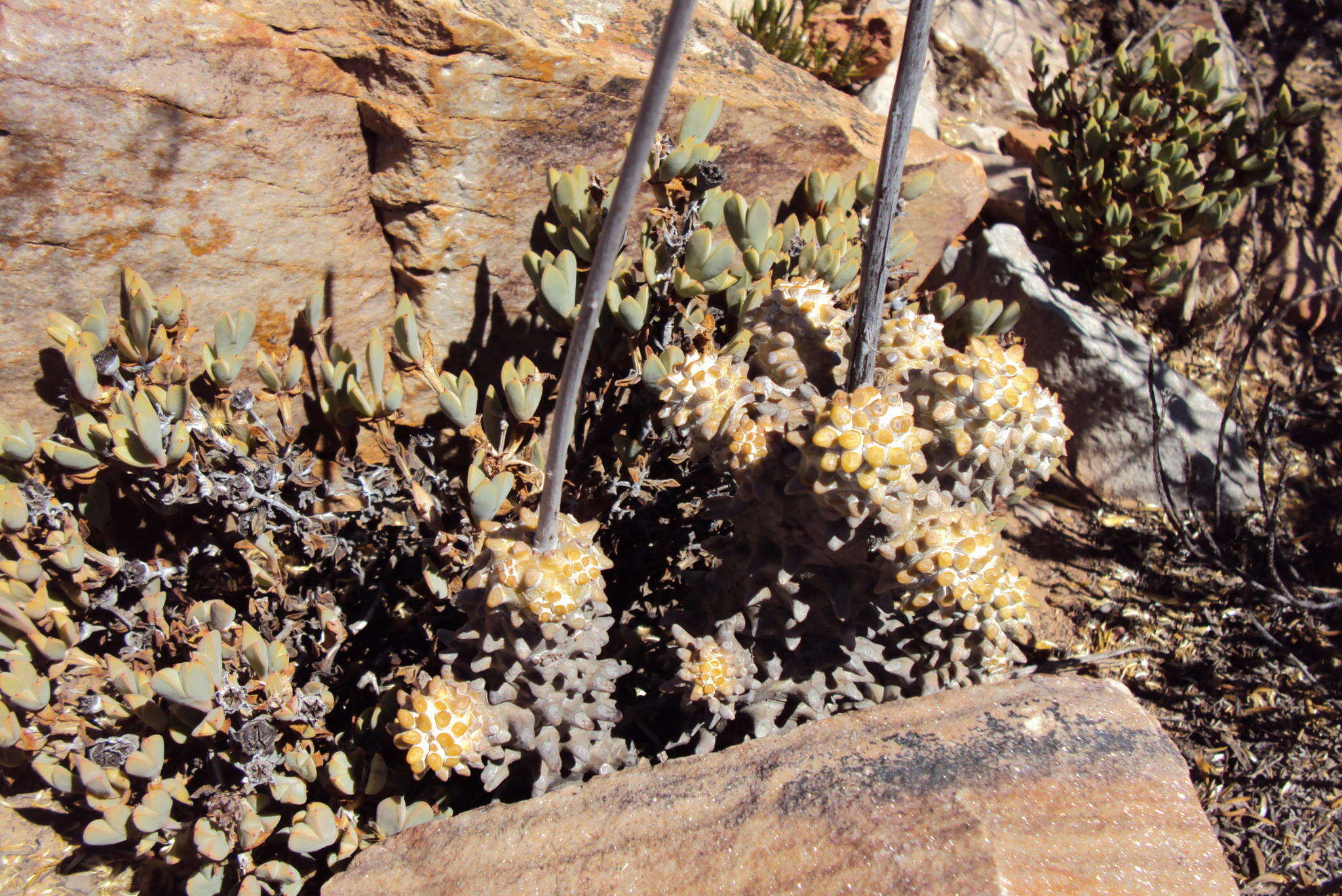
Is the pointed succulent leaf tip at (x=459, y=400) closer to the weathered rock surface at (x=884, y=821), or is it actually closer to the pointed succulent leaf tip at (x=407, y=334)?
the pointed succulent leaf tip at (x=407, y=334)

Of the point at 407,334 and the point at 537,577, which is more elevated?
the point at 407,334

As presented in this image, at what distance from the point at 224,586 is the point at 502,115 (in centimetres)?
137

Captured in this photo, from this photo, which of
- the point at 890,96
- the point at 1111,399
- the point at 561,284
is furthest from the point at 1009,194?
the point at 561,284

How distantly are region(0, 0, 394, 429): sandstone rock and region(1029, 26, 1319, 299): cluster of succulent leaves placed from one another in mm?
2583

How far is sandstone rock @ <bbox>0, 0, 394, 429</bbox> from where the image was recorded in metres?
1.84

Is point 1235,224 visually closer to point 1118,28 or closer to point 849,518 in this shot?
point 1118,28

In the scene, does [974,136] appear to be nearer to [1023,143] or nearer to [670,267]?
[1023,143]

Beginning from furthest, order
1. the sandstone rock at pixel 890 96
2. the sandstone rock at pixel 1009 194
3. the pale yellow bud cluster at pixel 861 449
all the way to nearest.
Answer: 1. the sandstone rock at pixel 890 96
2. the sandstone rock at pixel 1009 194
3. the pale yellow bud cluster at pixel 861 449

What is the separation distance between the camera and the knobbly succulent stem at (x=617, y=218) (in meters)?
0.85

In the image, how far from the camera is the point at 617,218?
949 mm

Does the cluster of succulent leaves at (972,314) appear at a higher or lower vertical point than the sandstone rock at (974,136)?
lower

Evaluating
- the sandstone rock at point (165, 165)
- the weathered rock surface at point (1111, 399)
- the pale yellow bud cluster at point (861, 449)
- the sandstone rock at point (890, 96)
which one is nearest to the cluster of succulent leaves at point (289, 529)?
the sandstone rock at point (165, 165)

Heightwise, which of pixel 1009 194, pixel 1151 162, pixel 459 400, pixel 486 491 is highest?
pixel 1151 162

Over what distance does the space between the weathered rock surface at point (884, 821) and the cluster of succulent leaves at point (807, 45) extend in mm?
3073
